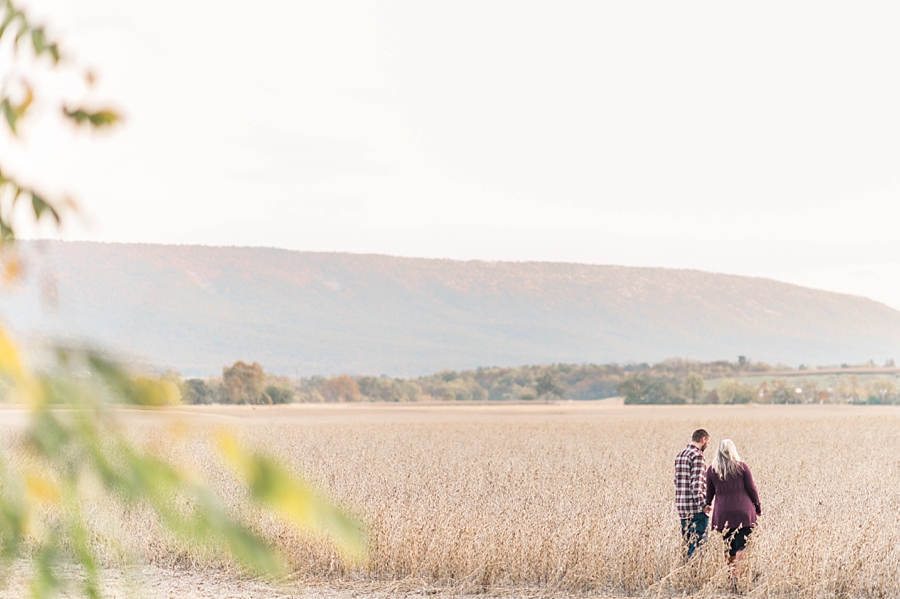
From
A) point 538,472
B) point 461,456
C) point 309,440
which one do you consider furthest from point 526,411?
point 538,472

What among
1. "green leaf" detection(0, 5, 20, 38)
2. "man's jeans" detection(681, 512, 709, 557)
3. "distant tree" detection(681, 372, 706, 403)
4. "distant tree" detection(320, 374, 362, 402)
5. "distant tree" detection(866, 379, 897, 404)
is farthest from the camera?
"distant tree" detection(320, 374, 362, 402)

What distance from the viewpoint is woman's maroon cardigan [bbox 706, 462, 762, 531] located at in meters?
9.09

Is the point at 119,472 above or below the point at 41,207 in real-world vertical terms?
below

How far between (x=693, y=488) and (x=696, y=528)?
0.66 m

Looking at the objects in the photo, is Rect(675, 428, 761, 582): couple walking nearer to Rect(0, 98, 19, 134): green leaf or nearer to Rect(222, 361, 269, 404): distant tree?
Rect(0, 98, 19, 134): green leaf

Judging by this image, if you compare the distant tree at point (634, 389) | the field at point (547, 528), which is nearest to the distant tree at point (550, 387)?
the distant tree at point (634, 389)

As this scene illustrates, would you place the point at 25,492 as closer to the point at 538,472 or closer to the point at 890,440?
the point at 538,472

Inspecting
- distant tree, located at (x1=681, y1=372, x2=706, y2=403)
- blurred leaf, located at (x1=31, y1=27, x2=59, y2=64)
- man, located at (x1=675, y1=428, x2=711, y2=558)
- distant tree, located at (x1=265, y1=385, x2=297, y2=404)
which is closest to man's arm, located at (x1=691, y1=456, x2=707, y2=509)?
man, located at (x1=675, y1=428, x2=711, y2=558)

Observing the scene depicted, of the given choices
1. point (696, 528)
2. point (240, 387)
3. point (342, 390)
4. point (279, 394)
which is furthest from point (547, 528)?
point (342, 390)

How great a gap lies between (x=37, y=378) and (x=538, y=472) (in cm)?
2105

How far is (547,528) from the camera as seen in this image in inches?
466

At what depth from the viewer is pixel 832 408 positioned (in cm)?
7425

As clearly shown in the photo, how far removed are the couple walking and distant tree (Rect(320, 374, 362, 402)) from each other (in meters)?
103

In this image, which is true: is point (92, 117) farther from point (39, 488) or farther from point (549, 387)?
point (549, 387)
